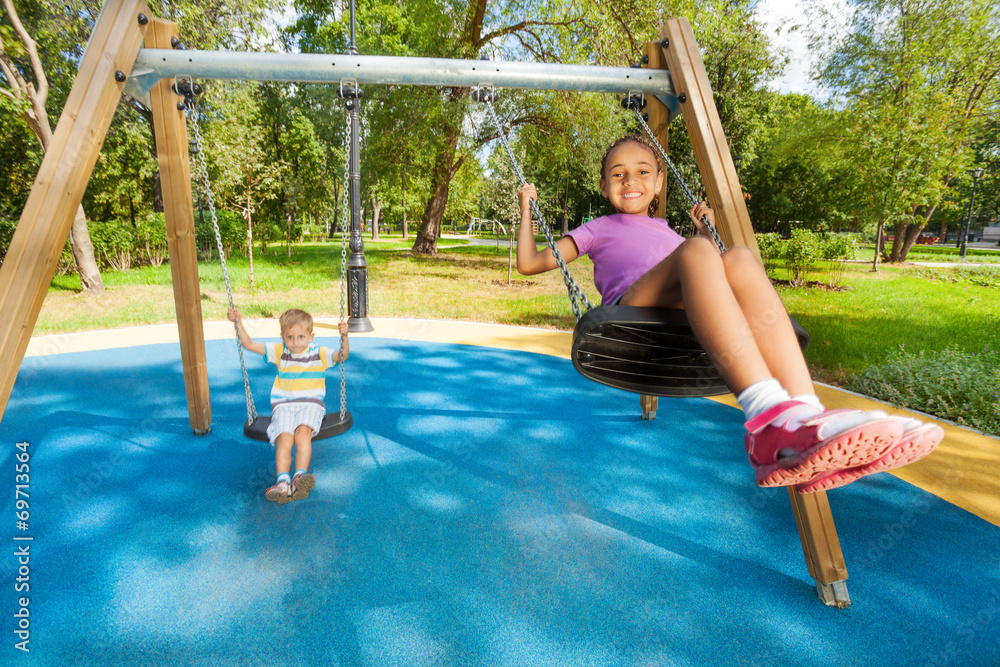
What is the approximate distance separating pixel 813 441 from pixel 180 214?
324 cm

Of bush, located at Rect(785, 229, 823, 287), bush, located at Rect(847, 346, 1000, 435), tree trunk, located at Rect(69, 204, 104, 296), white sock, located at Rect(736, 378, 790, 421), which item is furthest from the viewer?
bush, located at Rect(785, 229, 823, 287)

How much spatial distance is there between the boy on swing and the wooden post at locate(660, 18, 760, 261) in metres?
1.90

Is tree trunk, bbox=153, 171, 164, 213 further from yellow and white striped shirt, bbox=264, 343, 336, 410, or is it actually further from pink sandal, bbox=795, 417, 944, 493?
pink sandal, bbox=795, 417, 944, 493

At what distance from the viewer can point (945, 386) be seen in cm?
446

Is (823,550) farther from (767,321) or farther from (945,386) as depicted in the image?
(945,386)

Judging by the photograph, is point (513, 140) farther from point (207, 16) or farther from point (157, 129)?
point (157, 129)

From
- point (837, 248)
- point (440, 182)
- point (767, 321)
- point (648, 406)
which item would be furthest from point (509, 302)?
point (767, 321)

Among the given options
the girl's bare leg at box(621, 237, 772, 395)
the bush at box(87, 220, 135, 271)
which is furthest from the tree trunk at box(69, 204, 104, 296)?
the girl's bare leg at box(621, 237, 772, 395)

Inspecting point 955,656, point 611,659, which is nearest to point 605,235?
point 611,659

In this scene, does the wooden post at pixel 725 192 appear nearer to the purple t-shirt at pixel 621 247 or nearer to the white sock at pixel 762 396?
the purple t-shirt at pixel 621 247

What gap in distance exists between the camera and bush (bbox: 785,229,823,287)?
10.6 metres

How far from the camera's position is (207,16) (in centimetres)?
1027

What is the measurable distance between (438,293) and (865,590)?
1001 centimetres

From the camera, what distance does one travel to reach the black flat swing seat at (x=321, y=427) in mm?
2867
